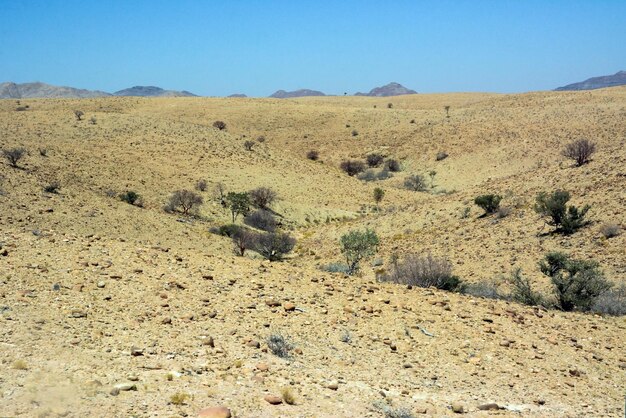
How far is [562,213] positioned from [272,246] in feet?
33.3

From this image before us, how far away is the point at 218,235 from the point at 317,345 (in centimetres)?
1718

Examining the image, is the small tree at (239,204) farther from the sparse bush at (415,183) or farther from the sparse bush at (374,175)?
the sparse bush at (374,175)

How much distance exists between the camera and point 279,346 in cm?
702

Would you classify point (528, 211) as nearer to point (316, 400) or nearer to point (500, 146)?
point (316, 400)

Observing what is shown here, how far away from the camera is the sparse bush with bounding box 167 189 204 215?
2848 centimetres

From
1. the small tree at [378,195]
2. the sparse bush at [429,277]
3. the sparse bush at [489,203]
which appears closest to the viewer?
the sparse bush at [429,277]

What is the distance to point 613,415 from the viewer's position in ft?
21.4

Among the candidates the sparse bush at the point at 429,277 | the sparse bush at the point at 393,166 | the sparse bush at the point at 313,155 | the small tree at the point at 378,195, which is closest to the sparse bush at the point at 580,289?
the sparse bush at the point at 429,277

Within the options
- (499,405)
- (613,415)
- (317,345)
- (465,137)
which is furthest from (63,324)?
(465,137)

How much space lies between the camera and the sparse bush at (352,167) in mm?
52688

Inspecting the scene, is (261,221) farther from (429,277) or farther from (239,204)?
(429,277)

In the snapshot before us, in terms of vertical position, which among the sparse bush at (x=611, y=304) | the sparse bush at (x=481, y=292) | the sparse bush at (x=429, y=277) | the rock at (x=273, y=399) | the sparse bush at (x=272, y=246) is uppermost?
the rock at (x=273, y=399)

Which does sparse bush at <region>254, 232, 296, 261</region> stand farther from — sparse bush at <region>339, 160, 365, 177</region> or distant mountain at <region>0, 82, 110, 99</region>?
distant mountain at <region>0, 82, 110, 99</region>

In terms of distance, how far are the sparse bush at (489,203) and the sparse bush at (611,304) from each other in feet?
32.5
